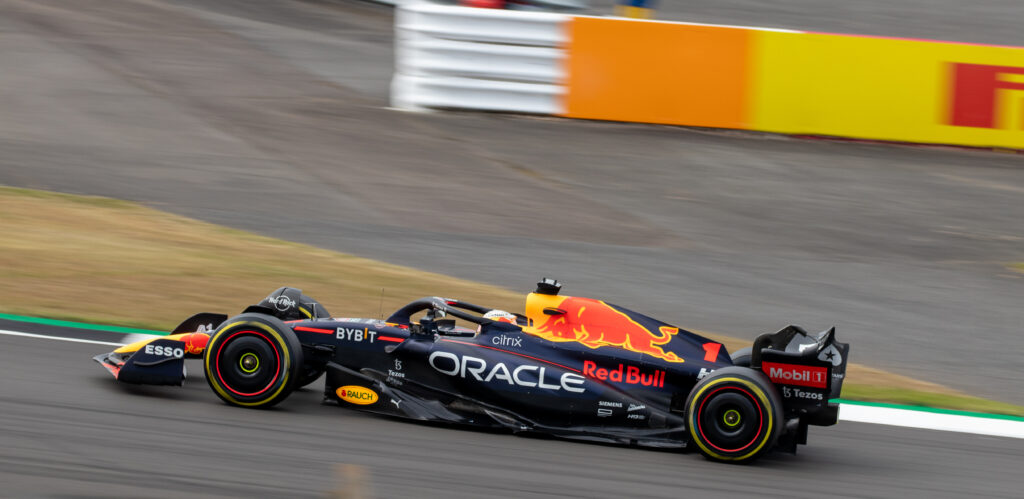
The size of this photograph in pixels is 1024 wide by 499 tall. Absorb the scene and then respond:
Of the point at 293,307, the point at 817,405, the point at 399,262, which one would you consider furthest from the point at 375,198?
the point at 817,405

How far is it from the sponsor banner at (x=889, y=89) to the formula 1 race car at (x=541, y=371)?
9245mm

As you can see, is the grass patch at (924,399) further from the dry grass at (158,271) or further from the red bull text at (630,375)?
the dry grass at (158,271)

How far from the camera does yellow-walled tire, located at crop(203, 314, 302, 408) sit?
20.7ft

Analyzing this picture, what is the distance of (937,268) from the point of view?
38.2 feet

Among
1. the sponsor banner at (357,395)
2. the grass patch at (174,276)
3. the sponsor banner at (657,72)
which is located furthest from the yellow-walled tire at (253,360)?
the sponsor banner at (657,72)

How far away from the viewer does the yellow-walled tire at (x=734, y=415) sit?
603 centimetres

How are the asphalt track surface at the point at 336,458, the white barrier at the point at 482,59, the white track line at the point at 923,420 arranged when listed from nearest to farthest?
the asphalt track surface at the point at 336,458 → the white track line at the point at 923,420 → the white barrier at the point at 482,59

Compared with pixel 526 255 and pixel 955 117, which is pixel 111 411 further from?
pixel 955 117

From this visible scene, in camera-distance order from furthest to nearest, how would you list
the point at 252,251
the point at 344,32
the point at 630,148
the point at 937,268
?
the point at 344,32 < the point at 630,148 < the point at 937,268 < the point at 252,251

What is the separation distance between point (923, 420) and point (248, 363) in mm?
4365

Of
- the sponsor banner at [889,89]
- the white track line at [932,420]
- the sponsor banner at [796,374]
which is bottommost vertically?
the white track line at [932,420]

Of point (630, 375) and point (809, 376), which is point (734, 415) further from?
point (630, 375)

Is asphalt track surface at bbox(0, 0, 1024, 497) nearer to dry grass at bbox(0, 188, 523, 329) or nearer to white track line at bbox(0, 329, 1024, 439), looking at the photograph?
white track line at bbox(0, 329, 1024, 439)

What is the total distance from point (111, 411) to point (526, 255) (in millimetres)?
5365
